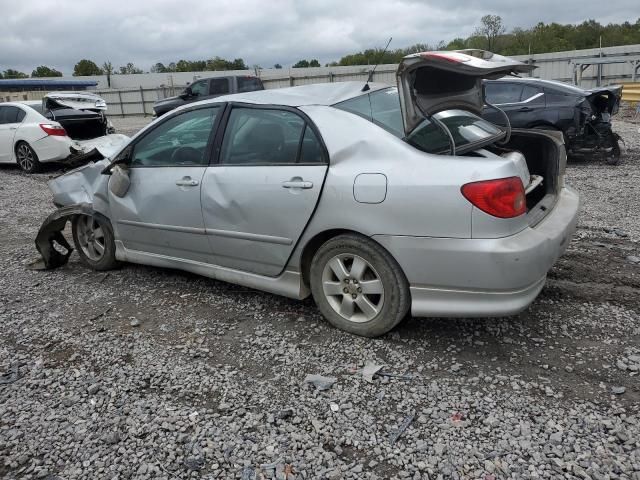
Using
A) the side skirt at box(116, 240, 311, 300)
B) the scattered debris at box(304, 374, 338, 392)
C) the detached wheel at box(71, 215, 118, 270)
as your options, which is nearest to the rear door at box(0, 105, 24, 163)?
the detached wheel at box(71, 215, 118, 270)

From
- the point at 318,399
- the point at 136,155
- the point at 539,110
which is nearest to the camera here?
the point at 318,399

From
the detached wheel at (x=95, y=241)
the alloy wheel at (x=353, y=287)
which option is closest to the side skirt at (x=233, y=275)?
the detached wheel at (x=95, y=241)

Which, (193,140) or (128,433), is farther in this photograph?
(193,140)

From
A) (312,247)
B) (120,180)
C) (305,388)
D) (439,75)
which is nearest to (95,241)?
(120,180)

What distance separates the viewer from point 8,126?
11.5m

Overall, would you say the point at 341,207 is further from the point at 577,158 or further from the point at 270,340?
the point at 577,158

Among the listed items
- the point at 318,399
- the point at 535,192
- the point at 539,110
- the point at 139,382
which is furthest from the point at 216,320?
the point at 539,110

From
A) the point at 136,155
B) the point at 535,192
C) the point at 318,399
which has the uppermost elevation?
the point at 136,155

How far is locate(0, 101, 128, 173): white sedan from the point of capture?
435 inches

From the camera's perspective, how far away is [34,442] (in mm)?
2650

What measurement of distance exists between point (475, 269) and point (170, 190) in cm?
235

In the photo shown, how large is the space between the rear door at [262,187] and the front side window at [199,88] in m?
16.4

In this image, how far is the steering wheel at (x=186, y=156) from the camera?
3.95 meters

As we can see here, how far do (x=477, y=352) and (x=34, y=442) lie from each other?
8.12 ft
